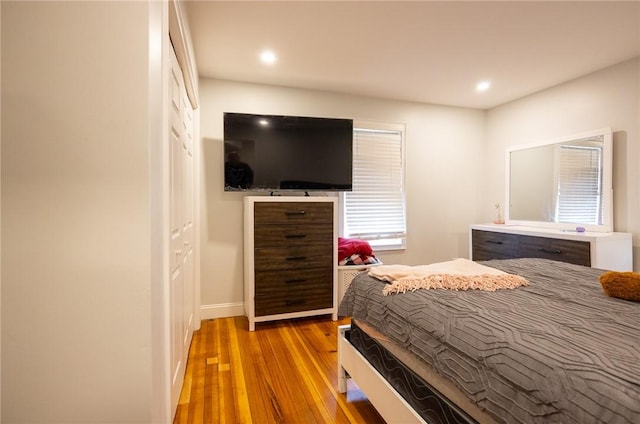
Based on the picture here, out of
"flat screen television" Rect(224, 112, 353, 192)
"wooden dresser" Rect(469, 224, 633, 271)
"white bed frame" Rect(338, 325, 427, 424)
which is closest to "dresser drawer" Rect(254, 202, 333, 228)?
"flat screen television" Rect(224, 112, 353, 192)

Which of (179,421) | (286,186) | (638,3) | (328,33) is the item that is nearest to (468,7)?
(328,33)

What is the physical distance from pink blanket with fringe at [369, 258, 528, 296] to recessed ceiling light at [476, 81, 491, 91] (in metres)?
2.39

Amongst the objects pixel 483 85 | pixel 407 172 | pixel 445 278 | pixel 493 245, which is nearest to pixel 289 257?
pixel 445 278

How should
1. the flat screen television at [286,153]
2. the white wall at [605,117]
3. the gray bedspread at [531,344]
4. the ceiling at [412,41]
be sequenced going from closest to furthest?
the gray bedspread at [531,344], the ceiling at [412,41], the white wall at [605,117], the flat screen television at [286,153]

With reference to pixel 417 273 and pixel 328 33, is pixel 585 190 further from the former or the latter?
pixel 328 33

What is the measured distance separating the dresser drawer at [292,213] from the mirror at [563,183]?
2.42 m

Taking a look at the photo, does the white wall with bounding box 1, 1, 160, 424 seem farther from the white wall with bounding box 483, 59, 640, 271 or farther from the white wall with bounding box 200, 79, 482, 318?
the white wall with bounding box 483, 59, 640, 271

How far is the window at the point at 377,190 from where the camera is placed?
3.52 m

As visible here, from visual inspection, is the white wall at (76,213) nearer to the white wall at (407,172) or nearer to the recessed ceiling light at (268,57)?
the recessed ceiling light at (268,57)

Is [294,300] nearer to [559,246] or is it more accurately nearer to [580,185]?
[559,246]

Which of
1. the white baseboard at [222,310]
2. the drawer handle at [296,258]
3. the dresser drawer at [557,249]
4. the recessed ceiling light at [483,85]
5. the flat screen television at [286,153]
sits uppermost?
the recessed ceiling light at [483,85]

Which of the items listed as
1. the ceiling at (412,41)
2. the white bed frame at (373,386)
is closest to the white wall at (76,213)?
the white bed frame at (373,386)

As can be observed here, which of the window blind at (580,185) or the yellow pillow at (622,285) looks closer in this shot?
the yellow pillow at (622,285)

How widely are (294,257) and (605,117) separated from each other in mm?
3260
